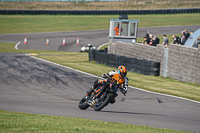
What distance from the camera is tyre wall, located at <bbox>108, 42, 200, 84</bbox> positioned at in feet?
56.7

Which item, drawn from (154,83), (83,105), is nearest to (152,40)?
(154,83)

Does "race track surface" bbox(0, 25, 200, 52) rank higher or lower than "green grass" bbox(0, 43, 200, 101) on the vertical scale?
lower

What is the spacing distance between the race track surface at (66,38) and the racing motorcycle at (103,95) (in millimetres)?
21676

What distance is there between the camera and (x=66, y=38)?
39.5 meters

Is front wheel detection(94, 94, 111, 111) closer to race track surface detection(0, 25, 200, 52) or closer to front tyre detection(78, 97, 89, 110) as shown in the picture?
front tyre detection(78, 97, 89, 110)

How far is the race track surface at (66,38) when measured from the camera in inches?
1322

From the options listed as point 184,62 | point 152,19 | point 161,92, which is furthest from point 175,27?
point 161,92

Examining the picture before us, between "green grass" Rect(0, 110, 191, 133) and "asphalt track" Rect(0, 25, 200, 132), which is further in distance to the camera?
"asphalt track" Rect(0, 25, 200, 132)

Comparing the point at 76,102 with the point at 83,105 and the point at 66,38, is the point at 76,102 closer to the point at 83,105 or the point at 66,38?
the point at 83,105

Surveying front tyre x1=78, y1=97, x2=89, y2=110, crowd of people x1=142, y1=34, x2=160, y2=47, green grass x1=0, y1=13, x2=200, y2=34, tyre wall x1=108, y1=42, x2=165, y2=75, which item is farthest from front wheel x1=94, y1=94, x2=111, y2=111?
green grass x1=0, y1=13, x2=200, y2=34

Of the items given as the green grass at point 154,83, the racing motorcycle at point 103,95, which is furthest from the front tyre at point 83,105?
the green grass at point 154,83

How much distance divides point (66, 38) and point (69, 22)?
16164 mm

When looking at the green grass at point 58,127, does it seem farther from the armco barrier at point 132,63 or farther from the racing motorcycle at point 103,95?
the armco barrier at point 132,63

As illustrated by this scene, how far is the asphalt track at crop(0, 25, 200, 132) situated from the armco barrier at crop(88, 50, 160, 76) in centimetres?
329
